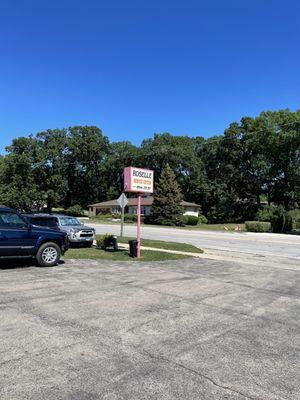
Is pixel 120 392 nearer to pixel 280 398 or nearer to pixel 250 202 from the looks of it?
pixel 280 398

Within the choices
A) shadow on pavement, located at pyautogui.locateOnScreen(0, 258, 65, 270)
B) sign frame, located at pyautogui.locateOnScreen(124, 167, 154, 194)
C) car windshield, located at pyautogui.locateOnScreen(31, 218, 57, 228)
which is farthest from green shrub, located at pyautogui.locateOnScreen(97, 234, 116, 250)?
shadow on pavement, located at pyautogui.locateOnScreen(0, 258, 65, 270)

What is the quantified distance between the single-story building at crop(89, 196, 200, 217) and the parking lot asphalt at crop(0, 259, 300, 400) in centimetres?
6422

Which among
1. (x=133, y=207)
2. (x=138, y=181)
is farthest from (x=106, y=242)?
(x=133, y=207)

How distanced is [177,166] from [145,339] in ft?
263

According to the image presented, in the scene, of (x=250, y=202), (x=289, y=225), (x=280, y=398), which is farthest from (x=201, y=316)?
(x=250, y=202)

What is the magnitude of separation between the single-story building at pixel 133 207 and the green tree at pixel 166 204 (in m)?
12.2

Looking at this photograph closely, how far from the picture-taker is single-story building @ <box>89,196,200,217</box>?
7825 centimetres

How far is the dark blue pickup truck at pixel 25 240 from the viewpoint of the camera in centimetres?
1229

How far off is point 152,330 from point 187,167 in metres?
78.6

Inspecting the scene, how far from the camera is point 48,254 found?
13.2 metres

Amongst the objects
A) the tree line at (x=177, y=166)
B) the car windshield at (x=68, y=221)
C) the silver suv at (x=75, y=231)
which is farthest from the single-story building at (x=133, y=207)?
the silver suv at (x=75, y=231)

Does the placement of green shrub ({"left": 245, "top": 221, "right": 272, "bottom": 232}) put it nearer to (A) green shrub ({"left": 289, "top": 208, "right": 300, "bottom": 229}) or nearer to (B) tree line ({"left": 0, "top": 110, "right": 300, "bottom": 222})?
(A) green shrub ({"left": 289, "top": 208, "right": 300, "bottom": 229})

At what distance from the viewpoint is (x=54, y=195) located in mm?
83438

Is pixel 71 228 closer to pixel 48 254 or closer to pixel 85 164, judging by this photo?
pixel 48 254
